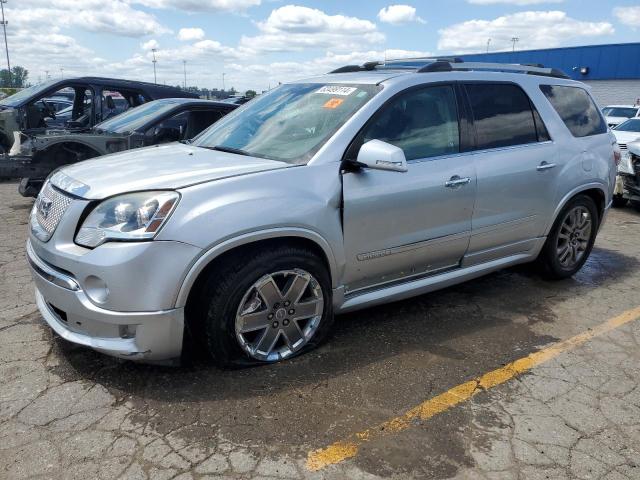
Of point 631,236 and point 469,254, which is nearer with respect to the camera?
point 469,254

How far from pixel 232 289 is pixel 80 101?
7420 millimetres

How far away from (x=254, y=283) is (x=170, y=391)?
0.75 m

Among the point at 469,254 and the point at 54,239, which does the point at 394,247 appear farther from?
the point at 54,239

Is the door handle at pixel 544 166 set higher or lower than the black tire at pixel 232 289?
higher

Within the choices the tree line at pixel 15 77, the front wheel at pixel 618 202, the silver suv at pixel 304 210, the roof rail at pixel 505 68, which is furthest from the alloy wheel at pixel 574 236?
the tree line at pixel 15 77

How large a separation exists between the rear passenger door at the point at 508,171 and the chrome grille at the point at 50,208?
2721 millimetres

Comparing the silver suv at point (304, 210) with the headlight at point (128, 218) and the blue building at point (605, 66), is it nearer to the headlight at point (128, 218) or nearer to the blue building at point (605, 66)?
the headlight at point (128, 218)

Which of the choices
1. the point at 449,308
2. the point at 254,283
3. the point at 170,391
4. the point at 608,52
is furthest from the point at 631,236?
the point at 608,52

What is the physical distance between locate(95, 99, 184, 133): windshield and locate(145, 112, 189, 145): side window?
14 cm

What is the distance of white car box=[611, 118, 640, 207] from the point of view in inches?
334

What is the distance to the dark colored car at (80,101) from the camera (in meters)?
8.48

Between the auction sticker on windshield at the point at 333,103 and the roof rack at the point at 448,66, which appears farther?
the roof rack at the point at 448,66

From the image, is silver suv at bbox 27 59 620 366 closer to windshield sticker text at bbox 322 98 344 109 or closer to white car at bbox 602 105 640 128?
windshield sticker text at bbox 322 98 344 109

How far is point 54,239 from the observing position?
9.64 ft
